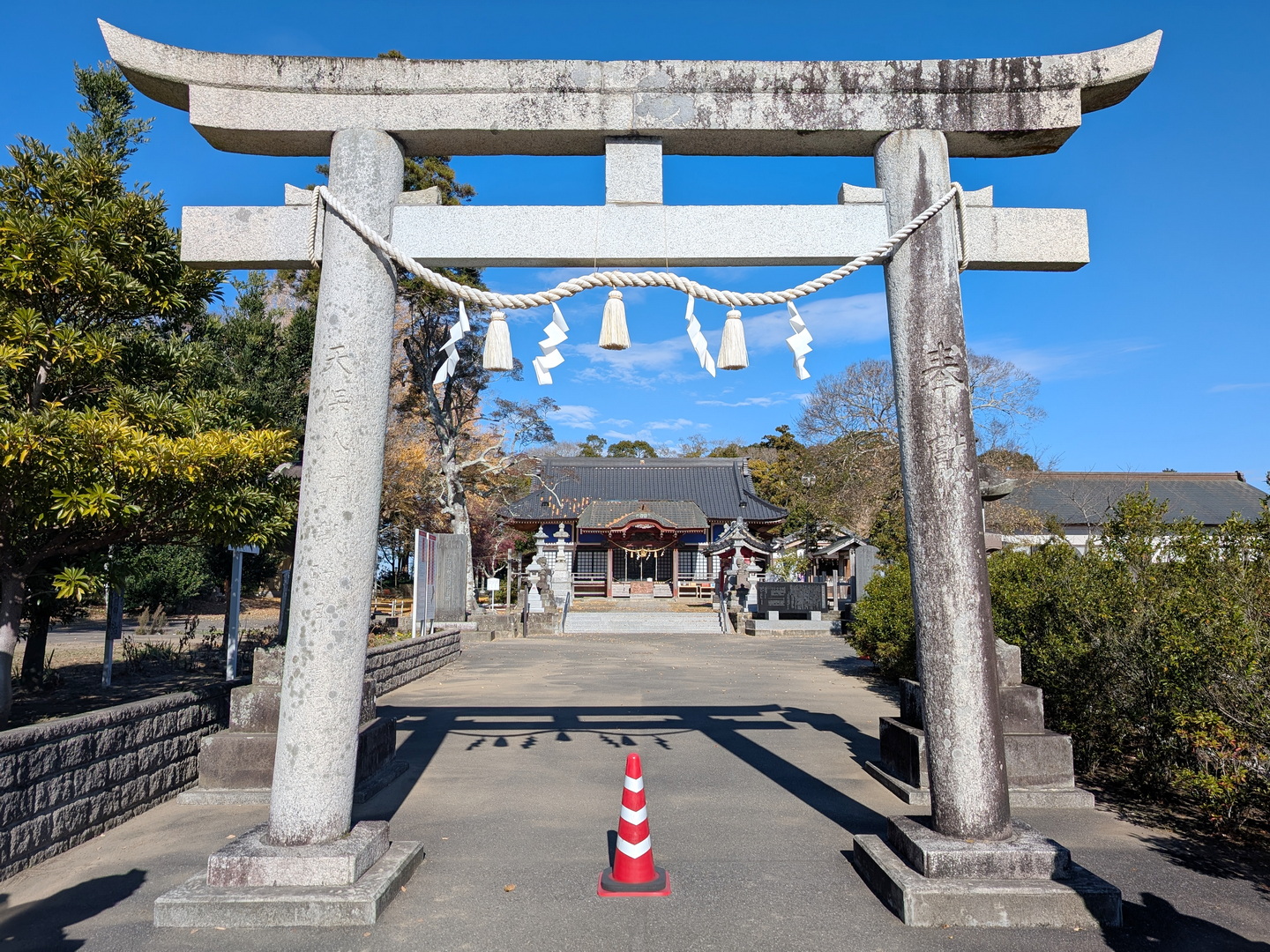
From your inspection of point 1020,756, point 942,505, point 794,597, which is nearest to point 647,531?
point 794,597

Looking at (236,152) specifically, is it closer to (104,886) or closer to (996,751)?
(104,886)

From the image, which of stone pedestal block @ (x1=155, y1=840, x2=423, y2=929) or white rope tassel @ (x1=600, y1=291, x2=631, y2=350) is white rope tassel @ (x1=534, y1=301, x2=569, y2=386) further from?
stone pedestal block @ (x1=155, y1=840, x2=423, y2=929)

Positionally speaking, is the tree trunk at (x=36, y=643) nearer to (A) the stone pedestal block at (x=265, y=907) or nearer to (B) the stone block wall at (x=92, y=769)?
(B) the stone block wall at (x=92, y=769)

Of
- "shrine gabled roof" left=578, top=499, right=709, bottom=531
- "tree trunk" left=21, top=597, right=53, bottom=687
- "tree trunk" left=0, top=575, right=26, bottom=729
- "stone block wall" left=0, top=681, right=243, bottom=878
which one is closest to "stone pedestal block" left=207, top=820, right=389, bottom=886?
"stone block wall" left=0, top=681, right=243, bottom=878

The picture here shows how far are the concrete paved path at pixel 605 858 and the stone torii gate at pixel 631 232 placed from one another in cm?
40

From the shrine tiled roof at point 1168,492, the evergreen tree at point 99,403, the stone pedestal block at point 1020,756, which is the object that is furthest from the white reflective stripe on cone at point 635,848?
the shrine tiled roof at point 1168,492

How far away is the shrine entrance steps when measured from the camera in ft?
81.8

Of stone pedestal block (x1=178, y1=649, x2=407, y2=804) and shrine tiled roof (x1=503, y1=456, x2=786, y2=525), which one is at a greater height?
shrine tiled roof (x1=503, y1=456, x2=786, y2=525)

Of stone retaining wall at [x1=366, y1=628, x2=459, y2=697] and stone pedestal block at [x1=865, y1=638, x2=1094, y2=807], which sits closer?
stone pedestal block at [x1=865, y1=638, x2=1094, y2=807]

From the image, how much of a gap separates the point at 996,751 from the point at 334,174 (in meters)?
4.65

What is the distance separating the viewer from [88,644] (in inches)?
598

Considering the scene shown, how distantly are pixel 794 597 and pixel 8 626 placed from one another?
792 inches

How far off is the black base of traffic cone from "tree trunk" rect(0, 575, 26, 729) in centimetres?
503

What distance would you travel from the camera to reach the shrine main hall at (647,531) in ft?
110
